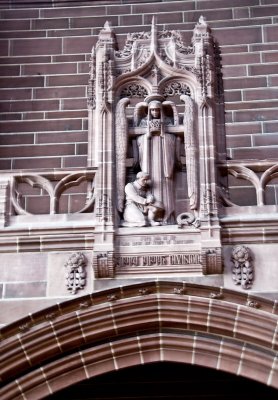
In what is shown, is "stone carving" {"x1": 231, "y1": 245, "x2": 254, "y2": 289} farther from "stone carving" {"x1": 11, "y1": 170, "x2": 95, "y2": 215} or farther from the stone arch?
"stone carving" {"x1": 11, "y1": 170, "x2": 95, "y2": 215}

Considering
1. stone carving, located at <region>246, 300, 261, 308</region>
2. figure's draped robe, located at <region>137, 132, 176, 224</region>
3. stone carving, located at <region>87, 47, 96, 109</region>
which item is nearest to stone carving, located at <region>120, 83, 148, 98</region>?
stone carving, located at <region>87, 47, 96, 109</region>

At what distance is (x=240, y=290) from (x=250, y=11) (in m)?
6.05

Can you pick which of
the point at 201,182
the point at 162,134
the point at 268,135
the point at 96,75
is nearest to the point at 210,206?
the point at 201,182

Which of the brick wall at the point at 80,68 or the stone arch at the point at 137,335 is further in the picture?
the brick wall at the point at 80,68

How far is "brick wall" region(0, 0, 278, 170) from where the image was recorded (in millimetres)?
14516

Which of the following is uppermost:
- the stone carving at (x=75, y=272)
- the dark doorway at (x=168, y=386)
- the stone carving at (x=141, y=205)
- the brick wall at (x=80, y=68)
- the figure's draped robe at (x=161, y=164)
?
the brick wall at (x=80, y=68)

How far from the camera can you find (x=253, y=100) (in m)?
14.8

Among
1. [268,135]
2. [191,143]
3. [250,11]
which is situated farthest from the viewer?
[250,11]

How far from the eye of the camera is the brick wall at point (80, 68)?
14516 millimetres

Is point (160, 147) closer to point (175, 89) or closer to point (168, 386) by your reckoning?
point (175, 89)

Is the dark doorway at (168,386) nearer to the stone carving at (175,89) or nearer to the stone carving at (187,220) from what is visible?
the stone carving at (187,220)

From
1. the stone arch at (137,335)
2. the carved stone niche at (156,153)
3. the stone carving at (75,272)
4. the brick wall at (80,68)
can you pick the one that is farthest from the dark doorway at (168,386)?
the brick wall at (80,68)

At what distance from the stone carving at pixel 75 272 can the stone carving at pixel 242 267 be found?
1.63 metres

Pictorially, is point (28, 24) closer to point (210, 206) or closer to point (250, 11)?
point (250, 11)
